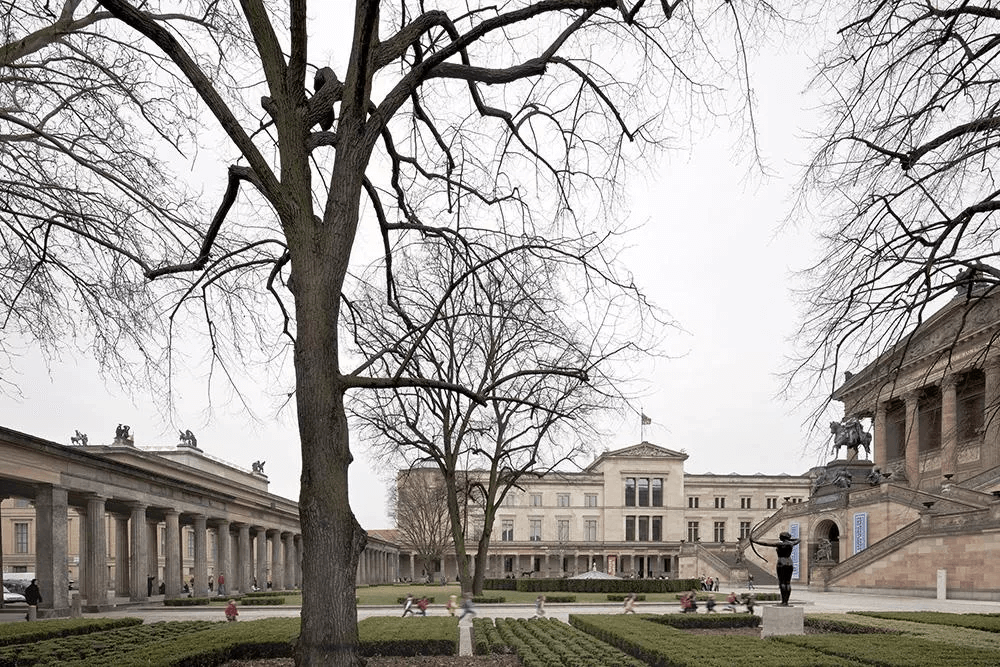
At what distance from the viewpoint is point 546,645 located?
17.7m

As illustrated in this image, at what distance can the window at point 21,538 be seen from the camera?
65875 millimetres

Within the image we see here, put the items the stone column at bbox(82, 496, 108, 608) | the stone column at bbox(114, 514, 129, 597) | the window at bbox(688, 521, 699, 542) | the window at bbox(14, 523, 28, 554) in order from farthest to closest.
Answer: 1. the window at bbox(688, 521, 699, 542)
2. the window at bbox(14, 523, 28, 554)
3. the stone column at bbox(114, 514, 129, 597)
4. the stone column at bbox(82, 496, 108, 608)

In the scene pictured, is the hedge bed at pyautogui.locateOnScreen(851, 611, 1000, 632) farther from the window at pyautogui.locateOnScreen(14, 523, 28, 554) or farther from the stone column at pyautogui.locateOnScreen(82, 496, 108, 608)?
the window at pyautogui.locateOnScreen(14, 523, 28, 554)

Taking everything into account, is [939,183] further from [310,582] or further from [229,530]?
[229,530]

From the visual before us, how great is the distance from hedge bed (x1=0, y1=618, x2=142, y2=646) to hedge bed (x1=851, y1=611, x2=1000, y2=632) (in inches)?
877

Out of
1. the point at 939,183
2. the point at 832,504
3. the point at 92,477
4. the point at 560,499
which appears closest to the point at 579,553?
the point at 560,499

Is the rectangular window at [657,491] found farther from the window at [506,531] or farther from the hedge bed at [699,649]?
the hedge bed at [699,649]

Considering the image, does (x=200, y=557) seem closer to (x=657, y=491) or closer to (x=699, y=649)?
(x=699, y=649)

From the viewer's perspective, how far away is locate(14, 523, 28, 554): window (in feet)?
216

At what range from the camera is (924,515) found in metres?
39.7

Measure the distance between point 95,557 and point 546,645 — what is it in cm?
2316

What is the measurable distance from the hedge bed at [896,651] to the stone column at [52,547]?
78.5ft

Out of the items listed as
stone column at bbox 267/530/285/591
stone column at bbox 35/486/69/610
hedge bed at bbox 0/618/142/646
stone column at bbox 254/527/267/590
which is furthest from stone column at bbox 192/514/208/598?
hedge bed at bbox 0/618/142/646

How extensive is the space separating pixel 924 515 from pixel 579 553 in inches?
2617
